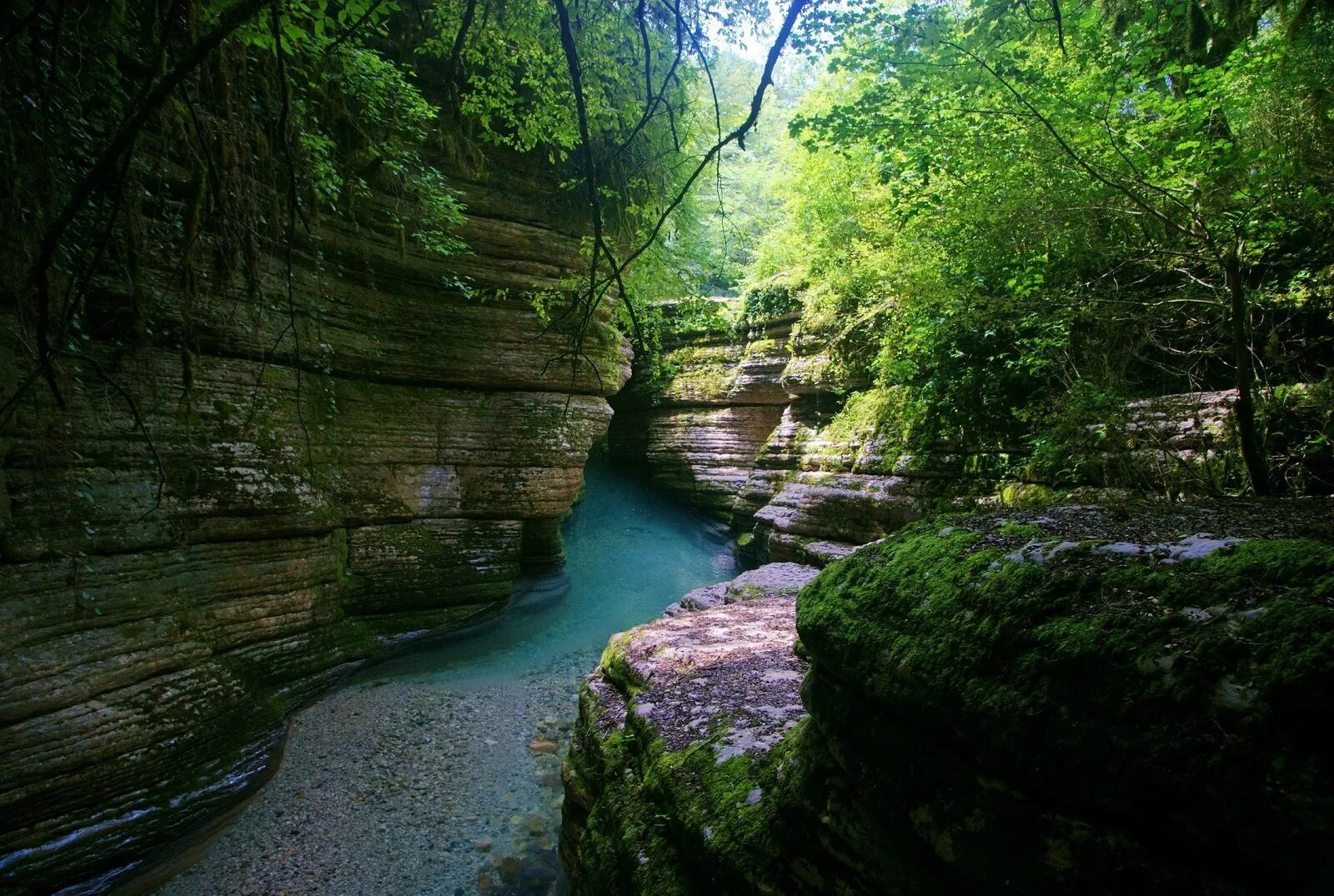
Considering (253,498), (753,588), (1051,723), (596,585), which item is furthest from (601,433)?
(1051,723)

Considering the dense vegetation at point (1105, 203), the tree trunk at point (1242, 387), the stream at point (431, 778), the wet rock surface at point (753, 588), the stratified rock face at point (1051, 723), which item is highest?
the dense vegetation at point (1105, 203)

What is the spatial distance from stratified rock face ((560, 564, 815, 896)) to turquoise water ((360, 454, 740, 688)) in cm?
399

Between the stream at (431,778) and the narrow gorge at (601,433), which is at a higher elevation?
the narrow gorge at (601,433)

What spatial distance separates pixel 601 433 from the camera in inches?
427

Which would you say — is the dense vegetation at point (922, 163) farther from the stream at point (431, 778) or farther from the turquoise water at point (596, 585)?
the turquoise water at point (596, 585)

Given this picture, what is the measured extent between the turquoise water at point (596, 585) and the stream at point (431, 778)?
0.15 feet

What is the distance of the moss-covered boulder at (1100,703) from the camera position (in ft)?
3.79

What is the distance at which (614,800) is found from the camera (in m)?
3.37

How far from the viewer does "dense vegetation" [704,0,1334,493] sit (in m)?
3.93

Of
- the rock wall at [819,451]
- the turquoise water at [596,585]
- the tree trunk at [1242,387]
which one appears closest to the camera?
the tree trunk at [1242,387]

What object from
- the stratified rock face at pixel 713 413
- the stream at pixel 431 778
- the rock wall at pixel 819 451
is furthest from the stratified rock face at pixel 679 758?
the stratified rock face at pixel 713 413

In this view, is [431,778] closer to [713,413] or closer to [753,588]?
[753,588]

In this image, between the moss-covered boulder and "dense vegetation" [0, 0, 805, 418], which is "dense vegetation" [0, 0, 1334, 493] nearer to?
"dense vegetation" [0, 0, 805, 418]

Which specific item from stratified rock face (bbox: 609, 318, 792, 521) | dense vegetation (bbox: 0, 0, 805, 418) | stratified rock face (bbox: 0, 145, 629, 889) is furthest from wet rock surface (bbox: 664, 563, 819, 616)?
stratified rock face (bbox: 609, 318, 792, 521)
